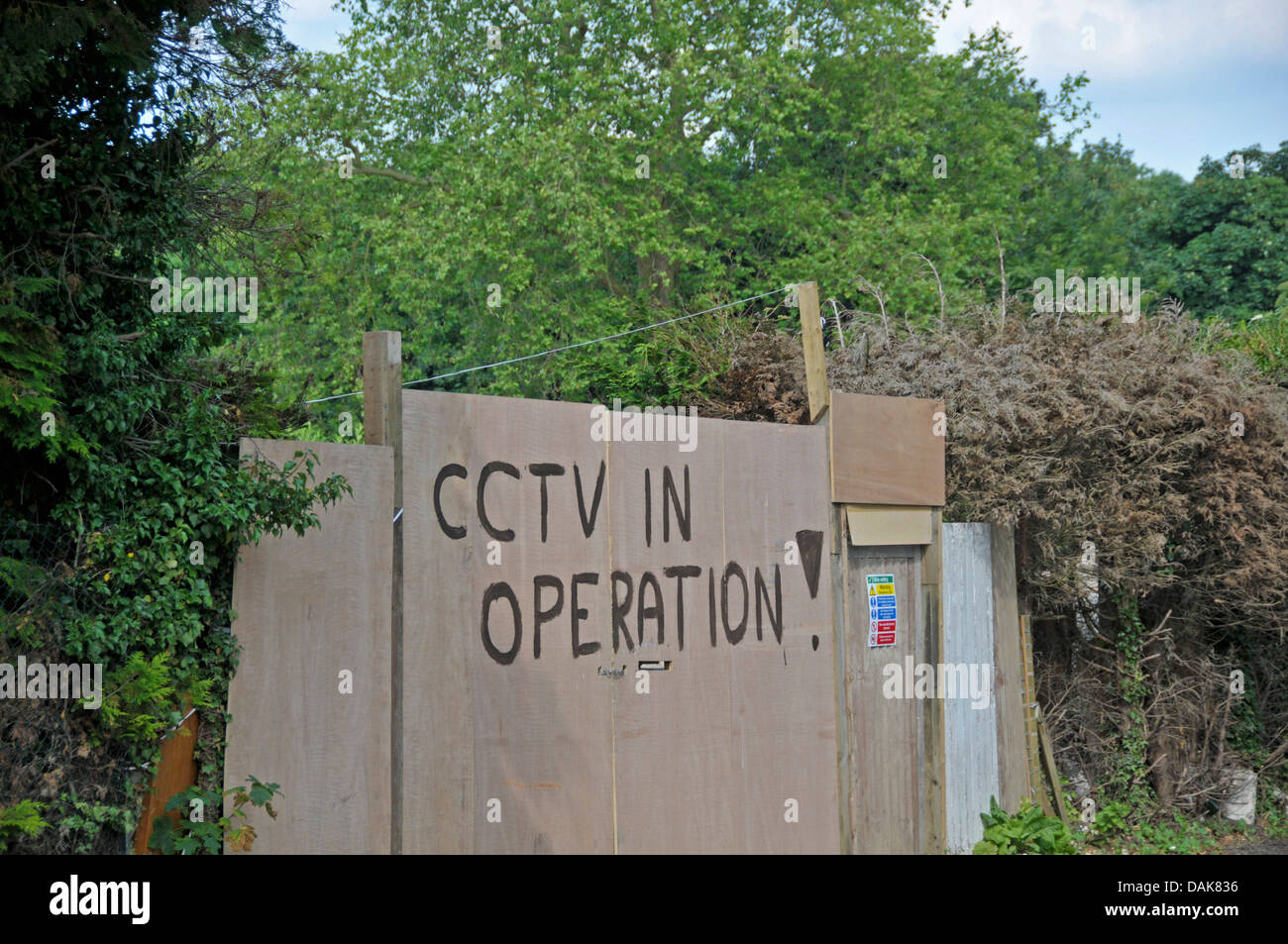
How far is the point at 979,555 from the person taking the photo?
8.59 metres

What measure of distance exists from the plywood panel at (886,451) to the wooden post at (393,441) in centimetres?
314

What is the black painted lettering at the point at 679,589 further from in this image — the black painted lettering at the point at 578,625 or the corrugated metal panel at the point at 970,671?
the corrugated metal panel at the point at 970,671

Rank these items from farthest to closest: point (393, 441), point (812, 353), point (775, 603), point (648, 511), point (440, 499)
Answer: point (812, 353) → point (775, 603) → point (648, 511) → point (440, 499) → point (393, 441)

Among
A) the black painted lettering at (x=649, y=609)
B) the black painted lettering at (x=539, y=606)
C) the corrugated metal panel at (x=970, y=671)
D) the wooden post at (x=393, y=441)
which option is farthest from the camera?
the corrugated metal panel at (x=970, y=671)

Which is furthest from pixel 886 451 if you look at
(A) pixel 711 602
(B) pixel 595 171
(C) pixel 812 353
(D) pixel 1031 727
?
(B) pixel 595 171

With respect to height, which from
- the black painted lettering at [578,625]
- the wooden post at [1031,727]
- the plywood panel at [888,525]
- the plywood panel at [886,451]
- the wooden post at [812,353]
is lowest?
the wooden post at [1031,727]

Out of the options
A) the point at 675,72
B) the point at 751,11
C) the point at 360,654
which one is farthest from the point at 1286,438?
the point at 751,11

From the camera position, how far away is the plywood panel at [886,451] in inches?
302

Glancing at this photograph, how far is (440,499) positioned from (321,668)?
99 centimetres

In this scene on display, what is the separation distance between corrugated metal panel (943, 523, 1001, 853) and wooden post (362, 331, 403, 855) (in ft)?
13.7

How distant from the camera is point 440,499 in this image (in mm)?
5668

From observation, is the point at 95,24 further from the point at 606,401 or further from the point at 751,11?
the point at 751,11

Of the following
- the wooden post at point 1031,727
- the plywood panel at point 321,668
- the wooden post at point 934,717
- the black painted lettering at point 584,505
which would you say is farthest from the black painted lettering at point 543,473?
the wooden post at point 1031,727

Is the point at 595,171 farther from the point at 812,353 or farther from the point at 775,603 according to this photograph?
the point at 775,603
